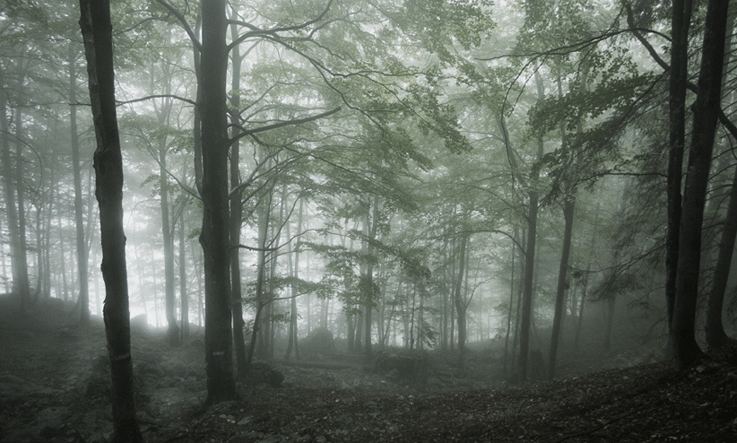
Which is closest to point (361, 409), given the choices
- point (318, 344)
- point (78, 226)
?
point (78, 226)

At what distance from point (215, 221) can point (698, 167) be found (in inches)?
310

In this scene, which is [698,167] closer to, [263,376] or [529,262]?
[529,262]

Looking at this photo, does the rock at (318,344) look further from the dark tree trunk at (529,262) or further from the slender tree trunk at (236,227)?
the dark tree trunk at (529,262)

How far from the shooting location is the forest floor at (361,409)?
4379 mm

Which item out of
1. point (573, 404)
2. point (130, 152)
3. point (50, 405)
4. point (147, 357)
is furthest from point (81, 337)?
point (573, 404)

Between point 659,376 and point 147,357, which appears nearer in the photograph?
point 659,376

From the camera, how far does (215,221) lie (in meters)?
7.70

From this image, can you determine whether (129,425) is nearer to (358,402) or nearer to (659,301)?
(358,402)

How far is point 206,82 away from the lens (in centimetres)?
762

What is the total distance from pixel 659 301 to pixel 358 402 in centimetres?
2223

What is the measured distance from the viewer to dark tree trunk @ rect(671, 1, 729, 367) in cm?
505

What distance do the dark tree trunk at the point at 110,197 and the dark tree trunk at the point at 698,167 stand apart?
746 centimetres

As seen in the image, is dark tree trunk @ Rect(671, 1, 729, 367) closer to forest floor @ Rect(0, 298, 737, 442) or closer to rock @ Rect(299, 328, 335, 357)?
forest floor @ Rect(0, 298, 737, 442)

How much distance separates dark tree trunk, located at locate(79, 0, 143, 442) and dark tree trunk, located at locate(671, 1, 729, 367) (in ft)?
24.5
